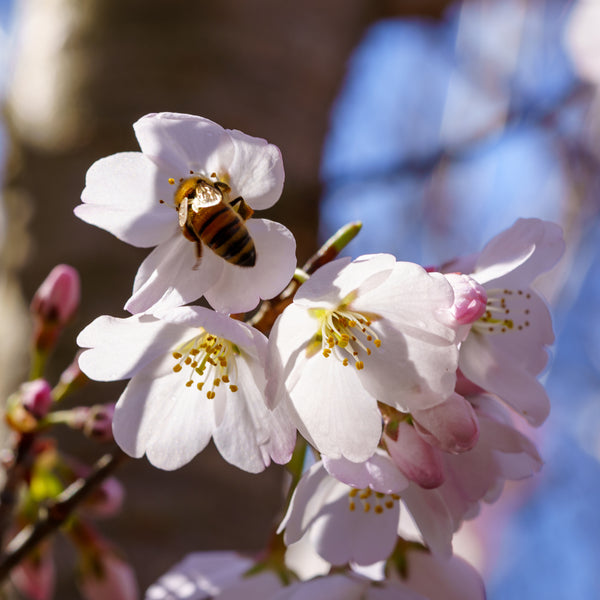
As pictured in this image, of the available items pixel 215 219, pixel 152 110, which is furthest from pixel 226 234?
pixel 152 110

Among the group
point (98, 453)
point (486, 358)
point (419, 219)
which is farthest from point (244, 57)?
point (419, 219)

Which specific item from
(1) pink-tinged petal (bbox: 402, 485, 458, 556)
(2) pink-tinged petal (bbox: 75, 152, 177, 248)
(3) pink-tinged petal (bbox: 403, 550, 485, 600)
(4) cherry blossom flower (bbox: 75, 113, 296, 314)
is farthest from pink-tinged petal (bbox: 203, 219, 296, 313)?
(3) pink-tinged petal (bbox: 403, 550, 485, 600)

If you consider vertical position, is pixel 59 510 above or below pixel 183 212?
below

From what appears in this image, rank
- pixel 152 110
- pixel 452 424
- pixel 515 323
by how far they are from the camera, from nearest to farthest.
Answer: pixel 452 424
pixel 515 323
pixel 152 110

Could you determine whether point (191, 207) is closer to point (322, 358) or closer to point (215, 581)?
point (322, 358)

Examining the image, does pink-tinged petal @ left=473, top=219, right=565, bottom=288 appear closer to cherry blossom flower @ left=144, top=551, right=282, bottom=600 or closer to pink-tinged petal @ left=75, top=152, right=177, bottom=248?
pink-tinged petal @ left=75, top=152, right=177, bottom=248

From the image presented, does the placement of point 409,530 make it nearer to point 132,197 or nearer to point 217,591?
point 217,591

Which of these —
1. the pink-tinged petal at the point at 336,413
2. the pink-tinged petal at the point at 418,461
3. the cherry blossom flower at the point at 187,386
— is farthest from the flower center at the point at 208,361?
the pink-tinged petal at the point at 418,461
